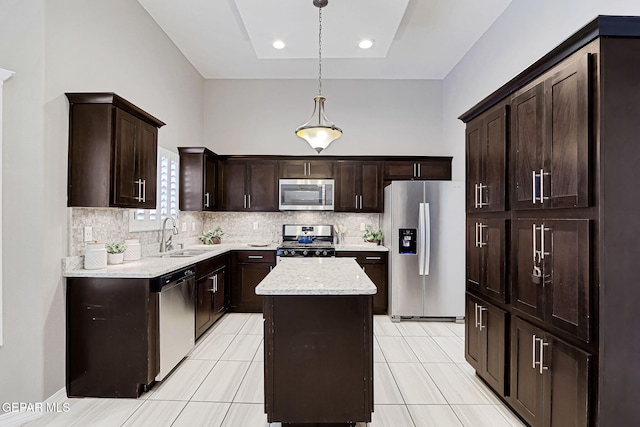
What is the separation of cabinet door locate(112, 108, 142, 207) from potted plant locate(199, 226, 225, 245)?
207 cm

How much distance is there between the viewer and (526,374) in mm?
2223

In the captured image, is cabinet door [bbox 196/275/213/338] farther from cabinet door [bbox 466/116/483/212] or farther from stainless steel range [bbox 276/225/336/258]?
cabinet door [bbox 466/116/483/212]

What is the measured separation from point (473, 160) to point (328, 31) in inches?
78.1

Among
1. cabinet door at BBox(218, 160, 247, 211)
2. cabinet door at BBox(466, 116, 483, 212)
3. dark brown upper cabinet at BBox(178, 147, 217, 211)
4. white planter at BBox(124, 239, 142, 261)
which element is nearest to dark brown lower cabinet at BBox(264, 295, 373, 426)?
cabinet door at BBox(466, 116, 483, 212)

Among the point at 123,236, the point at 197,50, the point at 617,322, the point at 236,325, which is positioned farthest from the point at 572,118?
the point at 197,50

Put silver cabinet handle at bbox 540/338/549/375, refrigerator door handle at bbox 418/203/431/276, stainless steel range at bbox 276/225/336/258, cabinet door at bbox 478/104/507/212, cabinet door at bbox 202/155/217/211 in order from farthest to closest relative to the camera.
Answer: stainless steel range at bbox 276/225/336/258 < cabinet door at bbox 202/155/217/211 < refrigerator door handle at bbox 418/203/431/276 < cabinet door at bbox 478/104/507/212 < silver cabinet handle at bbox 540/338/549/375

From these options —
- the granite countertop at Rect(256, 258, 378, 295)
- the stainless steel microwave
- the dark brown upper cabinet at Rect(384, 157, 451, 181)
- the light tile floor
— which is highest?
the dark brown upper cabinet at Rect(384, 157, 451, 181)

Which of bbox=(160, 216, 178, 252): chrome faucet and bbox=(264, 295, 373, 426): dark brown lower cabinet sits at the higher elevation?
bbox=(160, 216, 178, 252): chrome faucet

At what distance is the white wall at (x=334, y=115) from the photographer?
5500mm

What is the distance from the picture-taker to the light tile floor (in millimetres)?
2348

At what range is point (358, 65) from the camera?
16.2 ft

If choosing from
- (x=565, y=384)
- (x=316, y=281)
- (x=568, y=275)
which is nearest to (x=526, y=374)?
(x=565, y=384)

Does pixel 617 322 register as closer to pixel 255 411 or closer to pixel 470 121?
pixel 470 121

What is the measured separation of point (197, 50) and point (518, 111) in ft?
13.1
